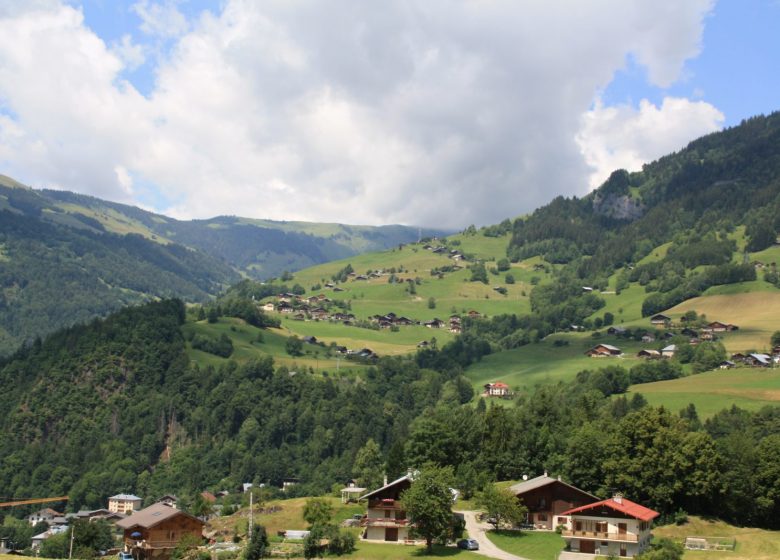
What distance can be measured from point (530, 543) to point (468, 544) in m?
5.69

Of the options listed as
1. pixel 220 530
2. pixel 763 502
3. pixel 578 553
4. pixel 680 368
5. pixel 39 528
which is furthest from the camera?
pixel 680 368

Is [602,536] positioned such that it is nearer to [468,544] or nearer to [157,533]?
[468,544]

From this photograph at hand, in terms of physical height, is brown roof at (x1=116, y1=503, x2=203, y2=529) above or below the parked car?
above

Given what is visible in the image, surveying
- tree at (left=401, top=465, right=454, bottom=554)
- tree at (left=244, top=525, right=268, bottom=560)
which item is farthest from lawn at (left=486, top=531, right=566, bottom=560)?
tree at (left=244, top=525, right=268, bottom=560)

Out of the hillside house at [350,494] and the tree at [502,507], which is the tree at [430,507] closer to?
the tree at [502,507]

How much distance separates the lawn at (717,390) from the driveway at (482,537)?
62740 mm

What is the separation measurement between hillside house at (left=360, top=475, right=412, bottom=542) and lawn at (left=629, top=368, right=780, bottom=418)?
68.8 meters

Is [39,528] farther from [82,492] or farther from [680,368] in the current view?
[680,368]

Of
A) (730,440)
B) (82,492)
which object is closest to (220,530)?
(730,440)

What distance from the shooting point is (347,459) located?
16250cm

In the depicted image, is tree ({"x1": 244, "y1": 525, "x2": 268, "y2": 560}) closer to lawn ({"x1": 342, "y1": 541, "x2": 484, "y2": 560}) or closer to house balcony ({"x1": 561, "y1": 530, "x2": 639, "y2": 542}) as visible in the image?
lawn ({"x1": 342, "y1": 541, "x2": 484, "y2": 560})

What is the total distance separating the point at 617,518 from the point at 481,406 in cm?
8214

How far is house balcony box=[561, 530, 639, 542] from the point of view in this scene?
70.3m

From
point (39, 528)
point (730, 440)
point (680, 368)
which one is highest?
point (680, 368)
